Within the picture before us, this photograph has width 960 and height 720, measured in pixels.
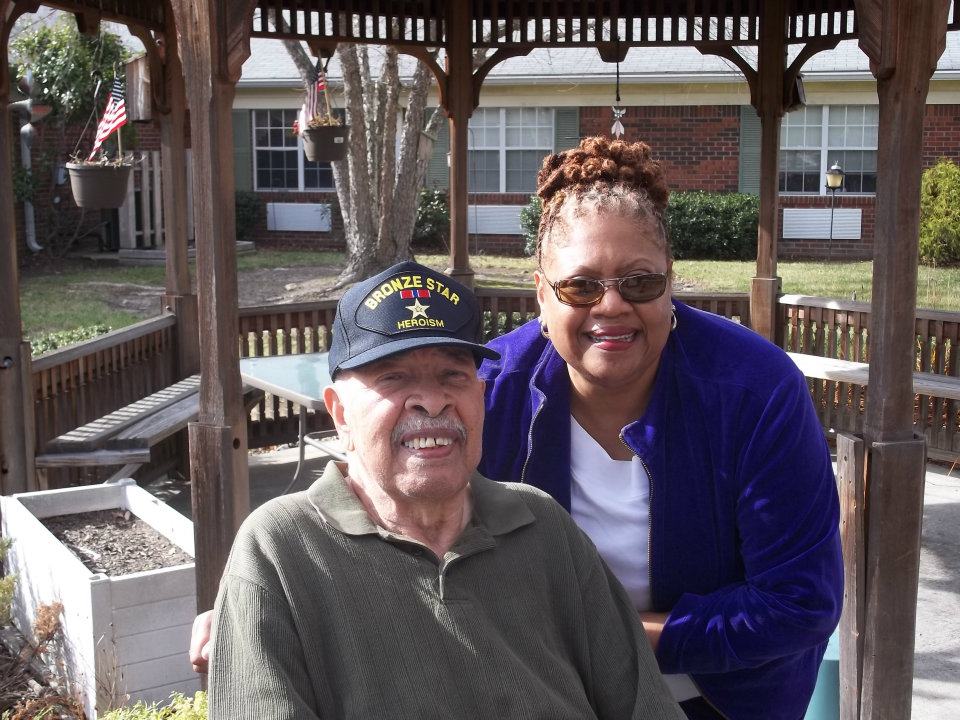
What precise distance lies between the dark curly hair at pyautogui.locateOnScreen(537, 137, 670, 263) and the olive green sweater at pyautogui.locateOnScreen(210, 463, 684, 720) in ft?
1.99

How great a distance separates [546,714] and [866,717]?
2.55m

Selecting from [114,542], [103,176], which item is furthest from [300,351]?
[114,542]

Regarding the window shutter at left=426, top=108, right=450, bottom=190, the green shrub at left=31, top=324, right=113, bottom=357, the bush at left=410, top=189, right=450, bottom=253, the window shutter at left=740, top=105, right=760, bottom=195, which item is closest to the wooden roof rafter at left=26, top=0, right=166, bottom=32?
the green shrub at left=31, top=324, right=113, bottom=357

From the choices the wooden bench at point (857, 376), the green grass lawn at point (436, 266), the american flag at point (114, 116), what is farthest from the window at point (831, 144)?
the american flag at point (114, 116)

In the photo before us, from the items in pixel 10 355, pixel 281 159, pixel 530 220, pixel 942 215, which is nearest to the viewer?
pixel 10 355

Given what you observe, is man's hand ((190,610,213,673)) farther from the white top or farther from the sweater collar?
the white top

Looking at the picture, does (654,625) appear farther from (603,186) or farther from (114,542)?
(114,542)

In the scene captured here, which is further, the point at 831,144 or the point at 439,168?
the point at 439,168

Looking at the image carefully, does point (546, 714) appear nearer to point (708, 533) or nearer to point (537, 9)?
point (708, 533)

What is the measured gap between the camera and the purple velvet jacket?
242cm

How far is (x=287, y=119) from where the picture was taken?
23.4 meters

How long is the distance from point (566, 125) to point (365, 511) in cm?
2009

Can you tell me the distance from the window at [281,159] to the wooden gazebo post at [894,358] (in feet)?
64.8

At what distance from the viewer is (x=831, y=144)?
829 inches
